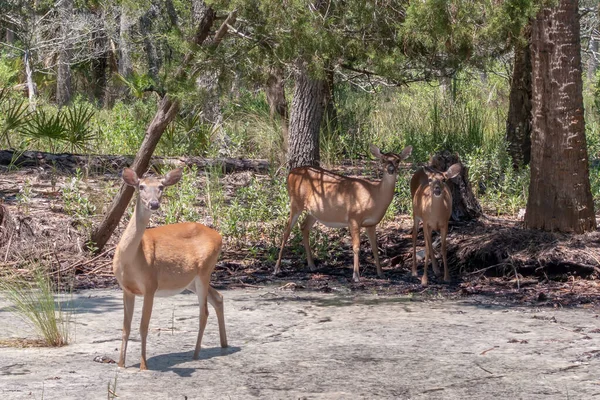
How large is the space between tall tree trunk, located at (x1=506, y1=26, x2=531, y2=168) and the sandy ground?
6.66 m

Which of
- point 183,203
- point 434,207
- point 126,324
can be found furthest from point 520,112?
point 126,324

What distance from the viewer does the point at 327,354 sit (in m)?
6.98

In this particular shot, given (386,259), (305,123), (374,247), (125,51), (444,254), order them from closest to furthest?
(444,254) → (374,247) → (386,259) → (305,123) → (125,51)

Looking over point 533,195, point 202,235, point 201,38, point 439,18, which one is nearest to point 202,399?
point 202,235

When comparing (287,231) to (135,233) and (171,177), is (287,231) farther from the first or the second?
(135,233)

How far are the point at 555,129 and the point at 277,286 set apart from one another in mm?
3625

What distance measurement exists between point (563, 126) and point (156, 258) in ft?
19.2

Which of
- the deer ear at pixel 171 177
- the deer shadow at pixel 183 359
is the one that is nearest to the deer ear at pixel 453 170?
the deer shadow at pixel 183 359

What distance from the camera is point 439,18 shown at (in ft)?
26.2

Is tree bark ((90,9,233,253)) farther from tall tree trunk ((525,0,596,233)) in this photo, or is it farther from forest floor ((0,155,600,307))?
tall tree trunk ((525,0,596,233))

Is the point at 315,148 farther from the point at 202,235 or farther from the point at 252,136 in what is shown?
the point at 202,235

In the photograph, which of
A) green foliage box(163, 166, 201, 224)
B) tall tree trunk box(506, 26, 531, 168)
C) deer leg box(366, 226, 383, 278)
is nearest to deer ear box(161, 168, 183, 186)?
deer leg box(366, 226, 383, 278)

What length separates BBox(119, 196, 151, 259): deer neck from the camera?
6.43 metres

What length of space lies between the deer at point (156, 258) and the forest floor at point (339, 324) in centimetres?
38
